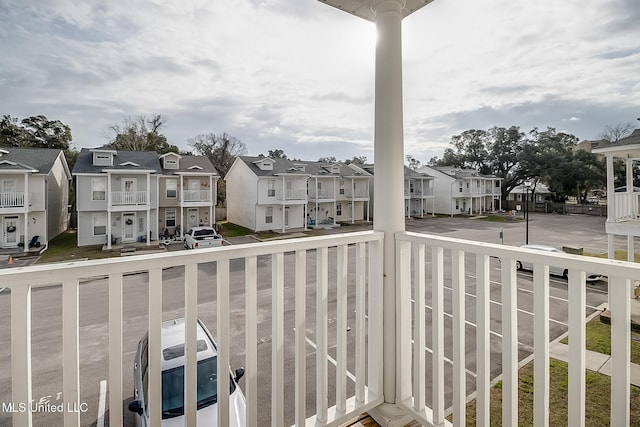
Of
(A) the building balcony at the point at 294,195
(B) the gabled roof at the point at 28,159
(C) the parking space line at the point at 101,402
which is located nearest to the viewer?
(B) the gabled roof at the point at 28,159

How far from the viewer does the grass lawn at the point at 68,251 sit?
0.99 meters

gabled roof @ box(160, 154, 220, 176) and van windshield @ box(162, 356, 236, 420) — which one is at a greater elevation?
gabled roof @ box(160, 154, 220, 176)

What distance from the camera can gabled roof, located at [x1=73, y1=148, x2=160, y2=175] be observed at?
3.97ft

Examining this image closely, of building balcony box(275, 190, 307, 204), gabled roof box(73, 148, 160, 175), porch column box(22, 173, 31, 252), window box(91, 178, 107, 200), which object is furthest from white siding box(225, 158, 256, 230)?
building balcony box(275, 190, 307, 204)

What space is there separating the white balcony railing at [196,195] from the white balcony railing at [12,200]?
21.0 inches

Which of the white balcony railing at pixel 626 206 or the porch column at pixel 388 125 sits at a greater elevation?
the porch column at pixel 388 125

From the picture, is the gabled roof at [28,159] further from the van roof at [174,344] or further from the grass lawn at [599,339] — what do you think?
the grass lawn at [599,339]

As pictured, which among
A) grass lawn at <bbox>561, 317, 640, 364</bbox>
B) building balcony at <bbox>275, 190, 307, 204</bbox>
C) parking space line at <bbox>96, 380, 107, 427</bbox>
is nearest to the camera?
grass lawn at <bbox>561, 317, 640, 364</bbox>

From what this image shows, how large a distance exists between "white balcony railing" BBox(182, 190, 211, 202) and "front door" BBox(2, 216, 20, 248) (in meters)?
0.56

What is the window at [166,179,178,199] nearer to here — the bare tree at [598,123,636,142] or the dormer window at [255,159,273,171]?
the dormer window at [255,159,273,171]

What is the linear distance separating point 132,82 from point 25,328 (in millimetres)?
959

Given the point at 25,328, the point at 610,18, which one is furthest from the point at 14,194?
the point at 610,18

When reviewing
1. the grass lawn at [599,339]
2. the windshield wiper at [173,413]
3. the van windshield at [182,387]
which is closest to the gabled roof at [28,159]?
the van windshield at [182,387]

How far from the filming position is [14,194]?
3.44 ft
